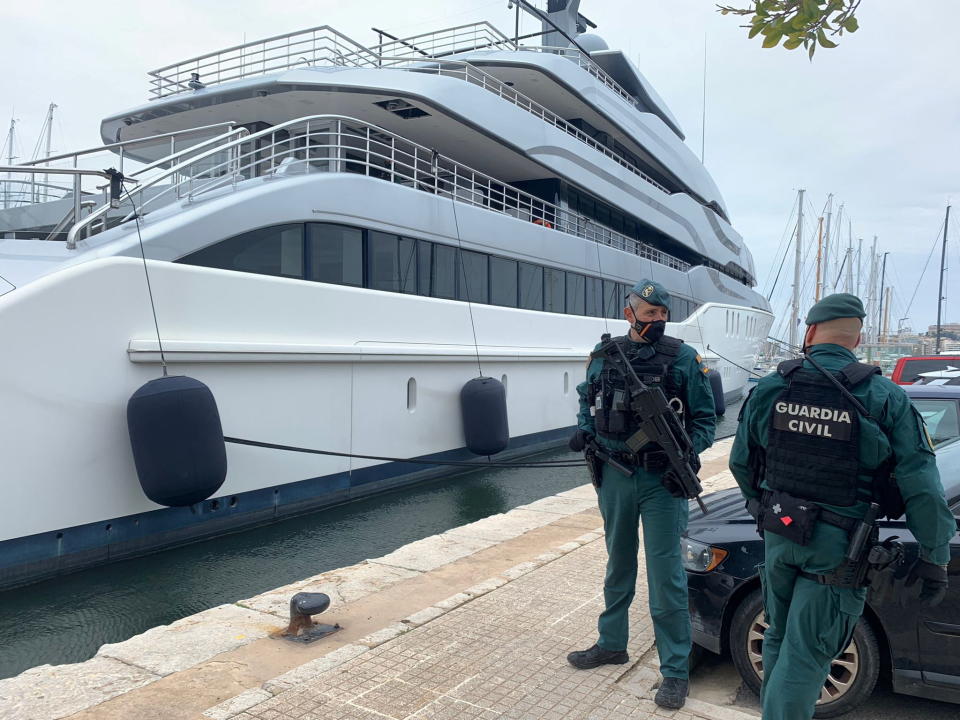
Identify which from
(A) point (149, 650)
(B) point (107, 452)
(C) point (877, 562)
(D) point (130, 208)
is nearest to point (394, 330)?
(D) point (130, 208)

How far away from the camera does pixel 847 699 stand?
10.5 feet

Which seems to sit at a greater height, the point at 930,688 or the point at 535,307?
the point at 535,307

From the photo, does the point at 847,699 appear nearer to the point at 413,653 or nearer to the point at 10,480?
the point at 413,653

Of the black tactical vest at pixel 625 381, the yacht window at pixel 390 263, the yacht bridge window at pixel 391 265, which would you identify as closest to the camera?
the black tactical vest at pixel 625 381

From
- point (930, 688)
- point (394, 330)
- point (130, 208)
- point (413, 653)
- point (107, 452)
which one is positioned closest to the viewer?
point (930, 688)

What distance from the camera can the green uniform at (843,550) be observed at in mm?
2402

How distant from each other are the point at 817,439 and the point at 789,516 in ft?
0.87

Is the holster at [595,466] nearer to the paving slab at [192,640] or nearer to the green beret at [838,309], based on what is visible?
the green beret at [838,309]

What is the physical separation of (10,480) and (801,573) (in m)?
5.21

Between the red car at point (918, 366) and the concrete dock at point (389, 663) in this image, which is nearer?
the concrete dock at point (389, 663)

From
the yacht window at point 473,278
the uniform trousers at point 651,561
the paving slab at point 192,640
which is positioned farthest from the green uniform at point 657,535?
the yacht window at point 473,278

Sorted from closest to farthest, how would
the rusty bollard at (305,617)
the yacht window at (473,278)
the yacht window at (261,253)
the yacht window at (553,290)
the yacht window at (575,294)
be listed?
1. the rusty bollard at (305,617)
2. the yacht window at (261,253)
3. the yacht window at (473,278)
4. the yacht window at (553,290)
5. the yacht window at (575,294)

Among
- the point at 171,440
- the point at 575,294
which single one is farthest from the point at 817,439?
the point at 575,294

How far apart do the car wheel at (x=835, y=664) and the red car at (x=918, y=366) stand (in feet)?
34.2
